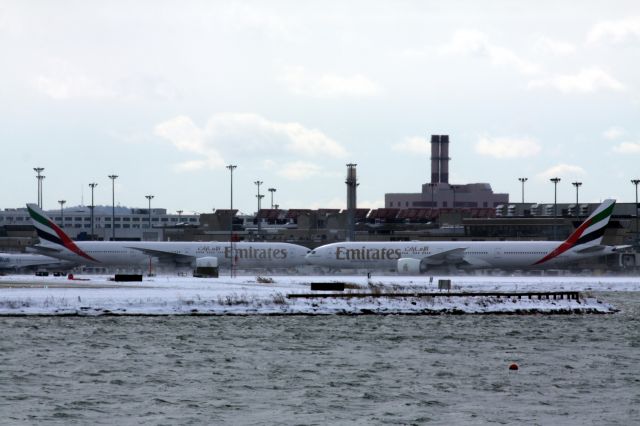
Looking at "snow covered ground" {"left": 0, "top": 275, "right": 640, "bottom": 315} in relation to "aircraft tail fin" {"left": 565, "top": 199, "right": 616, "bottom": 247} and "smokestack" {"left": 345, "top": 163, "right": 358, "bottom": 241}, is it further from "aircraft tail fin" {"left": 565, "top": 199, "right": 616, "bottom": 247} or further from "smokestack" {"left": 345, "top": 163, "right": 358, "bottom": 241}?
"smokestack" {"left": 345, "top": 163, "right": 358, "bottom": 241}

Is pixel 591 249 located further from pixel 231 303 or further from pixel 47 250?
pixel 47 250

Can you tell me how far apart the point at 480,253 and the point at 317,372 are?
258 feet

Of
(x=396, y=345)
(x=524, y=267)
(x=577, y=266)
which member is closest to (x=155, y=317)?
(x=396, y=345)

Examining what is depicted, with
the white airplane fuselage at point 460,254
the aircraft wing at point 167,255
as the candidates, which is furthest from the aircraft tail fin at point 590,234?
the aircraft wing at point 167,255

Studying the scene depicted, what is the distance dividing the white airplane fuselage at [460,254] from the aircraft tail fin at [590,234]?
0.52 m

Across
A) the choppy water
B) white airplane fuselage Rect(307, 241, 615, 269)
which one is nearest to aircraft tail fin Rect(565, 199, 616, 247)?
white airplane fuselage Rect(307, 241, 615, 269)

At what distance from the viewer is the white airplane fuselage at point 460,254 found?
12031 centimetres

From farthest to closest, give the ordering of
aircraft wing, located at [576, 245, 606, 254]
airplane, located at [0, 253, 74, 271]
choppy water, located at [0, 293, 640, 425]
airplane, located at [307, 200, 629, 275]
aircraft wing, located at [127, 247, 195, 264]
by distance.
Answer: airplane, located at [0, 253, 74, 271] → aircraft wing, located at [127, 247, 195, 264] → airplane, located at [307, 200, 629, 275] → aircraft wing, located at [576, 245, 606, 254] → choppy water, located at [0, 293, 640, 425]

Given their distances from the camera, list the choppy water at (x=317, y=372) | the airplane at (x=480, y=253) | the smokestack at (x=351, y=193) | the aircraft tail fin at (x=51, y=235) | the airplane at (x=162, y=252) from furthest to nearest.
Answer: the smokestack at (x=351, y=193) → the aircraft tail fin at (x=51, y=235) → the airplane at (x=162, y=252) → the airplane at (x=480, y=253) → the choppy water at (x=317, y=372)

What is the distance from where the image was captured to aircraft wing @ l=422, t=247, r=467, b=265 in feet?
395

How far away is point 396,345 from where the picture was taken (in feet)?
175

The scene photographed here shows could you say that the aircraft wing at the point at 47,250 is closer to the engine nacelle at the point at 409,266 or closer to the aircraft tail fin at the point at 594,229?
the engine nacelle at the point at 409,266

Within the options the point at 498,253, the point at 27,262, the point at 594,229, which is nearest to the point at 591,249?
the point at 594,229

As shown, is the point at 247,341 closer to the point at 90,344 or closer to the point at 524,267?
the point at 90,344
